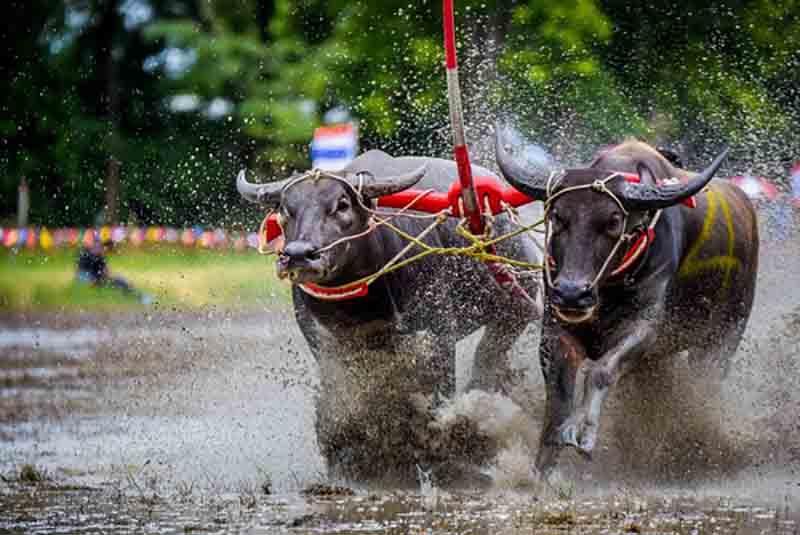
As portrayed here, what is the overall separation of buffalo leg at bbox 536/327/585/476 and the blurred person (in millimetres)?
13913

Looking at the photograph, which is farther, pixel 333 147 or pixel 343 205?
pixel 333 147

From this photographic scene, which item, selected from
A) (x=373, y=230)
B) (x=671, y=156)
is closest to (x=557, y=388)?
(x=373, y=230)

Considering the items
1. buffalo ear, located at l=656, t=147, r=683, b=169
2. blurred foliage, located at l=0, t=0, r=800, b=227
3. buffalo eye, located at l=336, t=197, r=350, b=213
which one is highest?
blurred foliage, located at l=0, t=0, r=800, b=227

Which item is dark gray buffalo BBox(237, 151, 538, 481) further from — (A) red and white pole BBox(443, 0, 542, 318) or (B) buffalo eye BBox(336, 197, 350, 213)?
(A) red and white pole BBox(443, 0, 542, 318)

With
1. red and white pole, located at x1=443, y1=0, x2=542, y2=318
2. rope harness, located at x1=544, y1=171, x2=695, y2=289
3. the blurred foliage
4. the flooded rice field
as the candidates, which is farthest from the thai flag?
rope harness, located at x1=544, y1=171, x2=695, y2=289

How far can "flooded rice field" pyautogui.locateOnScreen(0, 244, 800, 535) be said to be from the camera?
6.98 m

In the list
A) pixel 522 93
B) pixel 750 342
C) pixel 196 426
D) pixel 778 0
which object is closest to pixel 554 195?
pixel 750 342

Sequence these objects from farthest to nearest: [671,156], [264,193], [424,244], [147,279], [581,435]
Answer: [147,279], [671,156], [424,244], [264,193], [581,435]

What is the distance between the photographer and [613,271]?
759 centimetres

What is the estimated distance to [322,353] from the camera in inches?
343

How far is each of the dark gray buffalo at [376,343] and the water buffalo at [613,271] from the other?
0.89 m

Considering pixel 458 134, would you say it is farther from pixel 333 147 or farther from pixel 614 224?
pixel 333 147

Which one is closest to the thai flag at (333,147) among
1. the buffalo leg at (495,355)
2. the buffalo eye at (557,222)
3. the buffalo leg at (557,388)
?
the buffalo leg at (495,355)

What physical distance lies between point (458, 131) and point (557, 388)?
1.48m
